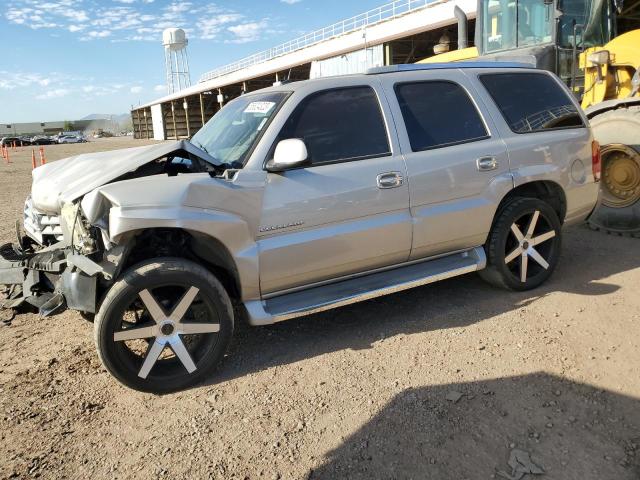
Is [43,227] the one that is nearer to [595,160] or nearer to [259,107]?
[259,107]

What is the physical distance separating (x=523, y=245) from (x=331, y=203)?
201cm

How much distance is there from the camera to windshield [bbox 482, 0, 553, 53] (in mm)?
6906

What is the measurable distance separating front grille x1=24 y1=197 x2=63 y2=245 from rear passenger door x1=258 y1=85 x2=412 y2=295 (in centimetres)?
170

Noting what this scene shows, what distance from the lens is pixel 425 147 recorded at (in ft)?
13.0

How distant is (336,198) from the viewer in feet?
11.7

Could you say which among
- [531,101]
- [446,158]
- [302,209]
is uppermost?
[531,101]

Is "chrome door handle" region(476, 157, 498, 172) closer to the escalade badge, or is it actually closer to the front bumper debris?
the escalade badge

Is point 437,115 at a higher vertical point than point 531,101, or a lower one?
lower

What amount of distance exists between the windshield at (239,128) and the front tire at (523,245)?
7.20 ft

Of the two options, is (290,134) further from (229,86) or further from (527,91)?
(229,86)

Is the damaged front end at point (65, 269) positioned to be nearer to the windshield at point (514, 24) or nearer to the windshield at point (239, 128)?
the windshield at point (239, 128)

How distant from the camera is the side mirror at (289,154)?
3.32m

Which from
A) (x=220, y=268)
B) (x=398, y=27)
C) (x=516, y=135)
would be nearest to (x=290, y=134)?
(x=220, y=268)

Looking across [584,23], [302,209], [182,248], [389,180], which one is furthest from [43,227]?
[584,23]
